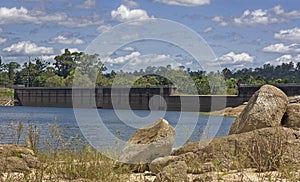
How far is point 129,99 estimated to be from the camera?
384ft

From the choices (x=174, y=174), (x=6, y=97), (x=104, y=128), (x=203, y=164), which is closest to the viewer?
(x=174, y=174)

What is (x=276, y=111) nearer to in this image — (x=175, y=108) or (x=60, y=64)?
(x=175, y=108)

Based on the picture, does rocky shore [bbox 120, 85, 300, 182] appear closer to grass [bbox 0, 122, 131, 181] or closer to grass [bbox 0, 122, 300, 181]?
grass [bbox 0, 122, 300, 181]

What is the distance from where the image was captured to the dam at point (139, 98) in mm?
96938

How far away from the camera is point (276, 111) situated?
14.1 metres

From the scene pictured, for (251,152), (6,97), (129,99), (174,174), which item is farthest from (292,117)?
(6,97)

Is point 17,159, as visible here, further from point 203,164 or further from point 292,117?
point 292,117

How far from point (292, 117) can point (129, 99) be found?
103 meters

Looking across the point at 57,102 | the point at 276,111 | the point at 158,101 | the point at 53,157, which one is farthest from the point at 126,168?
the point at 57,102

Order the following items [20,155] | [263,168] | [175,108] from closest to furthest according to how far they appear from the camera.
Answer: [263,168], [20,155], [175,108]

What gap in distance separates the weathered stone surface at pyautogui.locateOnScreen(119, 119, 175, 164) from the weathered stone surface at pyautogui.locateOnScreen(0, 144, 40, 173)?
7.13ft

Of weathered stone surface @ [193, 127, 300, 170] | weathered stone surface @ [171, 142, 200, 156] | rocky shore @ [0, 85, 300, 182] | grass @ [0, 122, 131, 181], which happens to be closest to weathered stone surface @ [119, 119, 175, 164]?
rocky shore @ [0, 85, 300, 182]

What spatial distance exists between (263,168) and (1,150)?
19.7 feet

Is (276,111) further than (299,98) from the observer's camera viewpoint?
No
